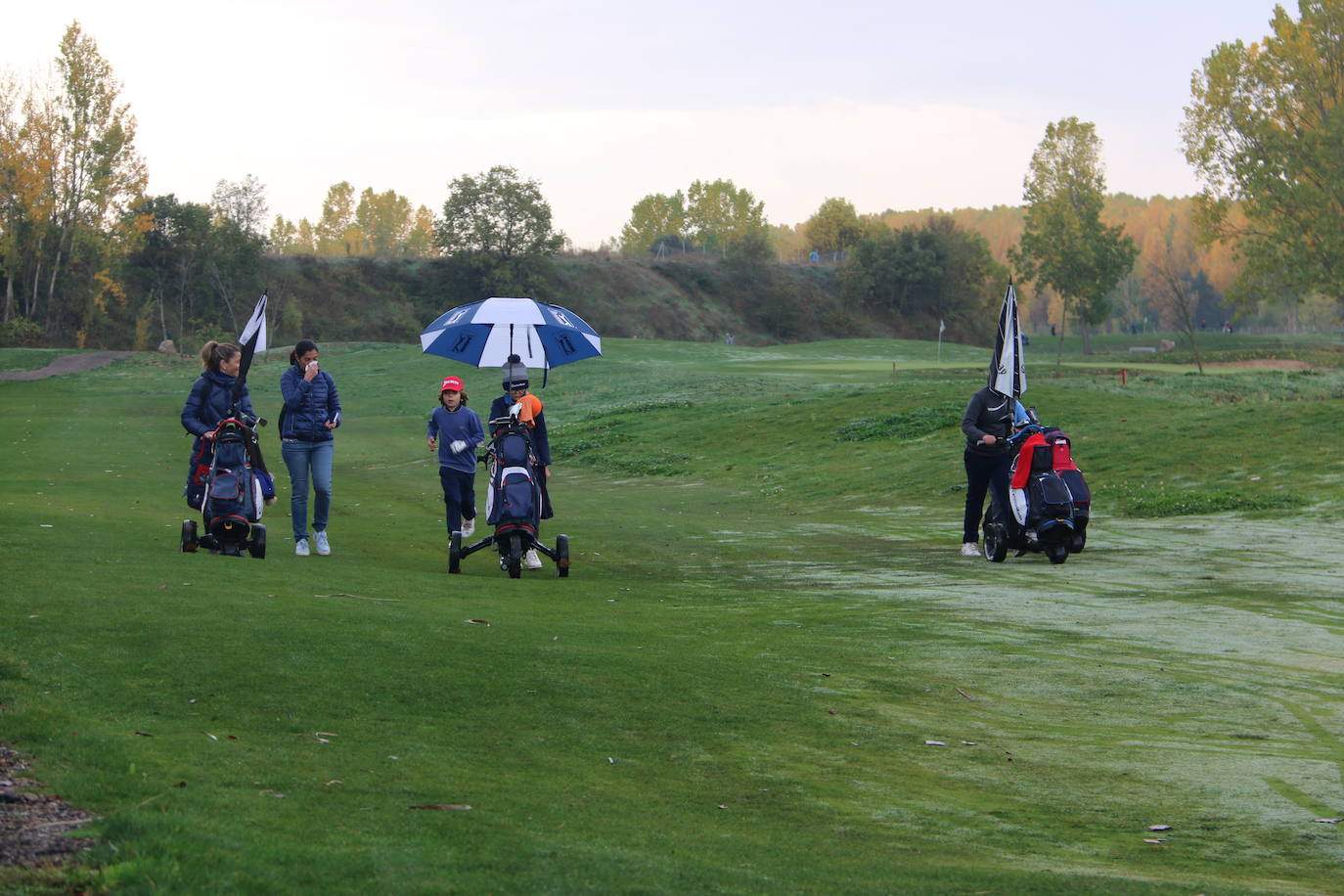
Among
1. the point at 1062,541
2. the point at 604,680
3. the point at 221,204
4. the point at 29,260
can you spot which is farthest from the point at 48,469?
the point at 221,204

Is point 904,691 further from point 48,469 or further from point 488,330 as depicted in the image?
point 48,469

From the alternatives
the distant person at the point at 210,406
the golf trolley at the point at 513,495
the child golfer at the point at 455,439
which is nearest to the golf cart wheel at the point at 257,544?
the distant person at the point at 210,406

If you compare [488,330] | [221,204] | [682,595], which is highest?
[221,204]

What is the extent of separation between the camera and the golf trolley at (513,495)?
47.5 ft

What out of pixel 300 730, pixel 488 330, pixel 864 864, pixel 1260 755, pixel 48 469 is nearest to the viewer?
pixel 864 864

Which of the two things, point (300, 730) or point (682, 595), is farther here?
point (682, 595)

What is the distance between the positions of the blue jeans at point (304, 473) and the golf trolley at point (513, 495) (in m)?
2.04

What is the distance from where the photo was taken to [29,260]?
78.9 meters

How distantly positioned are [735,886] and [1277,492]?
1972 centimetres

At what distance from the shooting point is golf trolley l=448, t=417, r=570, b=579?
1449 centimetres

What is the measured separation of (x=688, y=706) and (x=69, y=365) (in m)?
62.9

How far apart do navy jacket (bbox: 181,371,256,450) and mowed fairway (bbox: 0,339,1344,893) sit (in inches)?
64.3

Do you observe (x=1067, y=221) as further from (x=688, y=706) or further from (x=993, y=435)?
(x=688, y=706)

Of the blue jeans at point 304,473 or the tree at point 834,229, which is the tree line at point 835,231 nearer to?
the tree at point 834,229
